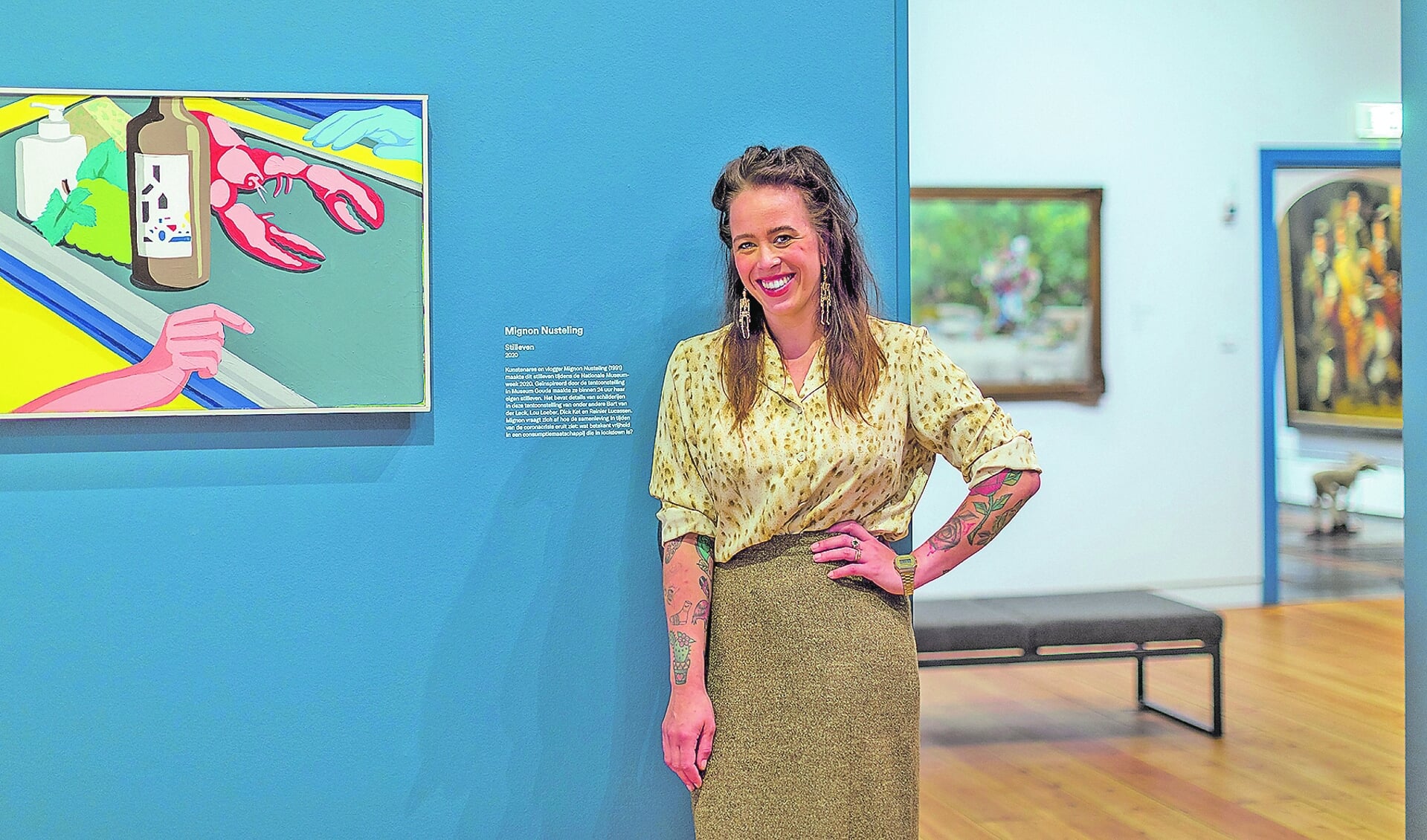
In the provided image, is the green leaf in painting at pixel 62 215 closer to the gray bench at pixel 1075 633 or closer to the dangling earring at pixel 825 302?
the dangling earring at pixel 825 302

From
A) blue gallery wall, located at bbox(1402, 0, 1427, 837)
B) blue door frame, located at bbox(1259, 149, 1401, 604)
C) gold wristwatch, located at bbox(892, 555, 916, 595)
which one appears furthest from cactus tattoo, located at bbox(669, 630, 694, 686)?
blue door frame, located at bbox(1259, 149, 1401, 604)

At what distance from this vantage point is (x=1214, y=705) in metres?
4.51

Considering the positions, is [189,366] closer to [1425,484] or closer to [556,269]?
[556,269]

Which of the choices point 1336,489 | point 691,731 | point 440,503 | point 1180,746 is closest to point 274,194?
point 440,503

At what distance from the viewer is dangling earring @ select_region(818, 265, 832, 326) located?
80.0 inches

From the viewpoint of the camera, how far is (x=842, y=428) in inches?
77.3

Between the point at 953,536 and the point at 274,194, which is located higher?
the point at 274,194

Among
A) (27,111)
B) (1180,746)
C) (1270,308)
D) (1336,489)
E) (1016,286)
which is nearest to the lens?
(27,111)

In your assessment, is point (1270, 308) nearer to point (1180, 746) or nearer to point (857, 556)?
point (1180, 746)

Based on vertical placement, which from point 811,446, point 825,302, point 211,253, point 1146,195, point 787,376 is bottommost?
point 811,446

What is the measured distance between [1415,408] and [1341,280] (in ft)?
16.2

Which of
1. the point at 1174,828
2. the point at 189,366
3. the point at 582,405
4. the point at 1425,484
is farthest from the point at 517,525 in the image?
the point at 1174,828

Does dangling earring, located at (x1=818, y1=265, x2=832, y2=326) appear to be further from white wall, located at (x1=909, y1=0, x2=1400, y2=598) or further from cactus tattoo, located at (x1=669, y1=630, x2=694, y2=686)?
white wall, located at (x1=909, y1=0, x2=1400, y2=598)

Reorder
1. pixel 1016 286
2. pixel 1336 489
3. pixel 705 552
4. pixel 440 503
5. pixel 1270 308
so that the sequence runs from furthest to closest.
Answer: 1. pixel 1336 489
2. pixel 1270 308
3. pixel 1016 286
4. pixel 440 503
5. pixel 705 552
